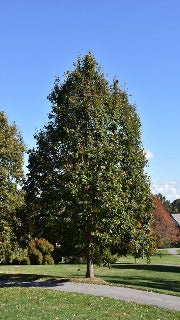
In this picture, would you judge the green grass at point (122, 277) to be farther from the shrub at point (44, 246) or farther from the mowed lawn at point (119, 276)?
the shrub at point (44, 246)

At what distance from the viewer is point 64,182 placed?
21.6m

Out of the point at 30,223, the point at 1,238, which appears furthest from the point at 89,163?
the point at 1,238

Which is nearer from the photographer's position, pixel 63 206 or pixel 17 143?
pixel 63 206

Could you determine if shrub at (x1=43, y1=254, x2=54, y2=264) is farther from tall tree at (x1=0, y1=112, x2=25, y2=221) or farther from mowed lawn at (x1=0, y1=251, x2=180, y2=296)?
tall tree at (x1=0, y1=112, x2=25, y2=221)

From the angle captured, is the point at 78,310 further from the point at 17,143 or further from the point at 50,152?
the point at 17,143

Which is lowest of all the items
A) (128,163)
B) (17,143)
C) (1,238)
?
(1,238)

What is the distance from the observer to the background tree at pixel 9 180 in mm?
26297

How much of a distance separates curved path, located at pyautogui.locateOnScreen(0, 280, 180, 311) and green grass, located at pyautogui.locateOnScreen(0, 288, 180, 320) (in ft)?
3.36

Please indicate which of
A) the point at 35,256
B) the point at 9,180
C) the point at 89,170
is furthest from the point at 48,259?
the point at 89,170

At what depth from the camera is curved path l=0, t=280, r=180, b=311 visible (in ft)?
54.9

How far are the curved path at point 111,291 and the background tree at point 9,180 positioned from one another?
13.5 ft

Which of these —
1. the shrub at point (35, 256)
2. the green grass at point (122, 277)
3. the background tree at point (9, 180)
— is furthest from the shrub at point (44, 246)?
the background tree at point (9, 180)

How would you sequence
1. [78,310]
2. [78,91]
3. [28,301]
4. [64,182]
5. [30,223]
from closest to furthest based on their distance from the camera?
1. [78,310]
2. [28,301]
3. [64,182]
4. [78,91]
5. [30,223]

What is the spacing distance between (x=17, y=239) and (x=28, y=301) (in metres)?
11.5
